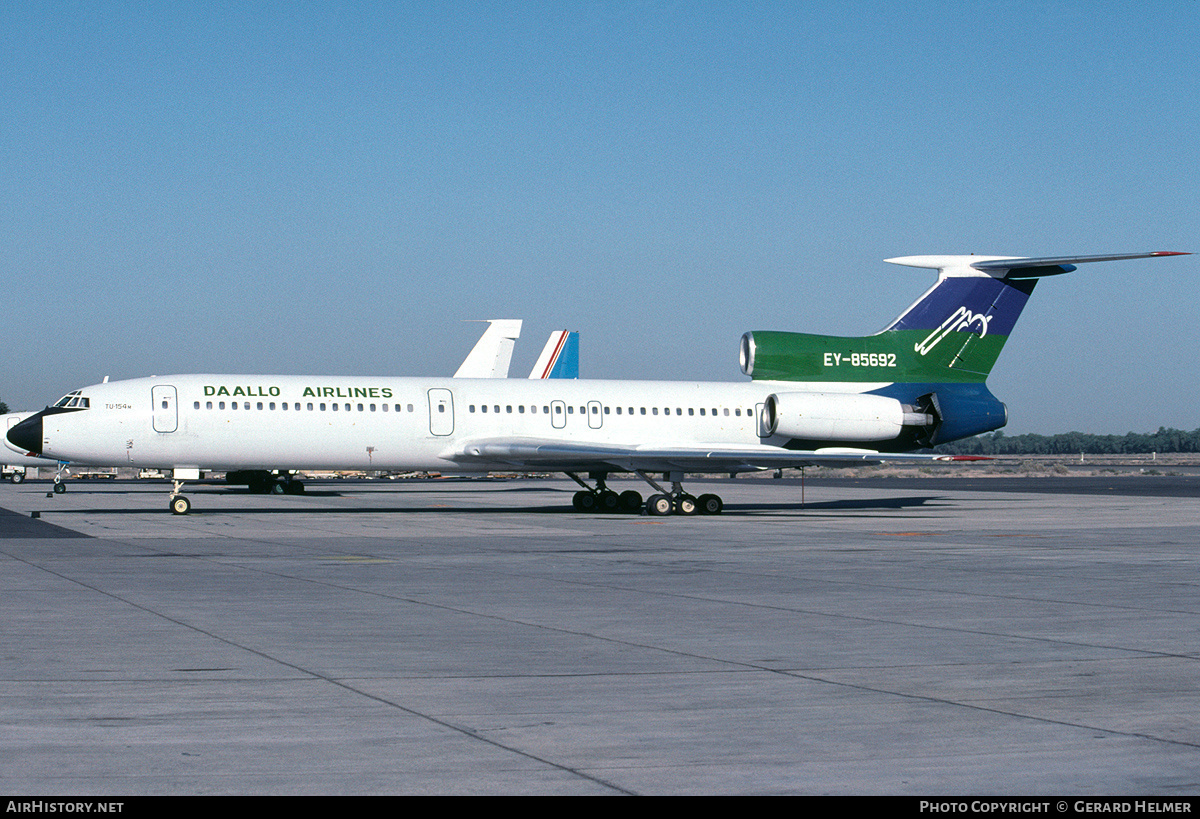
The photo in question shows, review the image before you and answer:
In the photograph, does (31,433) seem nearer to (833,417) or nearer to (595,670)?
(833,417)

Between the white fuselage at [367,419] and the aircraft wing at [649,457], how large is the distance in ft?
1.79

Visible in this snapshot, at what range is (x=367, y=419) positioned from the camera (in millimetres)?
31500

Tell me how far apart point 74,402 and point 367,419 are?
6.76m

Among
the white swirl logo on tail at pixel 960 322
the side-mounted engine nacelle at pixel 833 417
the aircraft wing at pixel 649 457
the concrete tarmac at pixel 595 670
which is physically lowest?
the concrete tarmac at pixel 595 670

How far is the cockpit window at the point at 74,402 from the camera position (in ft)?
97.6

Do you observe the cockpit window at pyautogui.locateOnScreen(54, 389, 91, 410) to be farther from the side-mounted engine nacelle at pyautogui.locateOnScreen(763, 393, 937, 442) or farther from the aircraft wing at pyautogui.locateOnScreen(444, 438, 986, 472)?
the side-mounted engine nacelle at pyautogui.locateOnScreen(763, 393, 937, 442)

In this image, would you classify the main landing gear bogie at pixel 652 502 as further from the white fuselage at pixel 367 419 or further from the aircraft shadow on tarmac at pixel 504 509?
the white fuselage at pixel 367 419

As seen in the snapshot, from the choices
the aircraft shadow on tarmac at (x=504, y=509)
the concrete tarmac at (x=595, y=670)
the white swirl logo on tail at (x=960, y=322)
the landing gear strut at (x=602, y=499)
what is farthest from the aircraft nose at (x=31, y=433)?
the white swirl logo on tail at (x=960, y=322)

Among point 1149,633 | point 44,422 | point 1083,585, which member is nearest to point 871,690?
point 1149,633

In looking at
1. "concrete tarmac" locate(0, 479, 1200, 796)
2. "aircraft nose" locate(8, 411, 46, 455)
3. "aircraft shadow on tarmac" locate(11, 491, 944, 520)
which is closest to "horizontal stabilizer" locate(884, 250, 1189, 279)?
"aircraft shadow on tarmac" locate(11, 491, 944, 520)

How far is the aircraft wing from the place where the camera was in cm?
3083

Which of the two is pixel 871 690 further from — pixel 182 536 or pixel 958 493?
pixel 958 493

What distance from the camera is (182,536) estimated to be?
22.6 m
